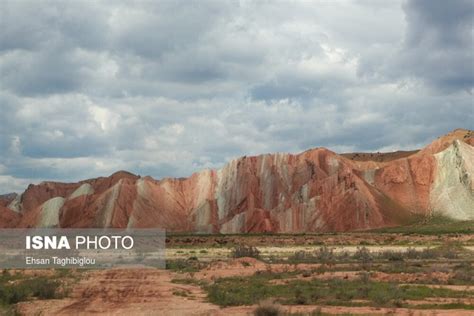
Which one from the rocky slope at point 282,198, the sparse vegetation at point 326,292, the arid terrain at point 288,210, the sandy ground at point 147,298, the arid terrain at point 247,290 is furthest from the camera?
the rocky slope at point 282,198

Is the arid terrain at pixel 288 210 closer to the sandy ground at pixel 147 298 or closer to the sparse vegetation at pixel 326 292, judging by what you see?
the sandy ground at pixel 147 298

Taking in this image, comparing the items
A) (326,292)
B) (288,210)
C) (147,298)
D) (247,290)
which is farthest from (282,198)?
(147,298)

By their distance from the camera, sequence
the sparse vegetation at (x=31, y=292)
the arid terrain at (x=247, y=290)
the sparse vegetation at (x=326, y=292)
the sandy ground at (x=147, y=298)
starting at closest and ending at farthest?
the sandy ground at (x=147, y=298) → the arid terrain at (x=247, y=290) → the sparse vegetation at (x=326, y=292) → the sparse vegetation at (x=31, y=292)

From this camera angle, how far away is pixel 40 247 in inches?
2852

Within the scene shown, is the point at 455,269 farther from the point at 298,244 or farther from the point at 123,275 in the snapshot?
the point at 298,244

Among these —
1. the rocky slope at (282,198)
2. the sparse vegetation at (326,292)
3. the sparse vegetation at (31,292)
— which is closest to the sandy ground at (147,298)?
the sparse vegetation at (31,292)

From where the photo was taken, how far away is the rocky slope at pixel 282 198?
11662cm

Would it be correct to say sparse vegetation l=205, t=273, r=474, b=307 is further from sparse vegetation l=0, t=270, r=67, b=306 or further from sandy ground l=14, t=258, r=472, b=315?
sparse vegetation l=0, t=270, r=67, b=306

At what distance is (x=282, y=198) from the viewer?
124812mm

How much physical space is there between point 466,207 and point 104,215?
69.3m

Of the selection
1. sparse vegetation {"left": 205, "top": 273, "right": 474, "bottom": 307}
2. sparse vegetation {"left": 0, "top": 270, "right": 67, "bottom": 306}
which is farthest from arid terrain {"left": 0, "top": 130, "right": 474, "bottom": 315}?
sparse vegetation {"left": 0, "top": 270, "right": 67, "bottom": 306}

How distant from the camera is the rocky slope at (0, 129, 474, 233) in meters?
117

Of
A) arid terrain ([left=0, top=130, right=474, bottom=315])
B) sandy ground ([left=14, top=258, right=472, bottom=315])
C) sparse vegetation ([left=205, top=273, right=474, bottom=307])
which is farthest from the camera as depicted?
arid terrain ([left=0, top=130, right=474, bottom=315])

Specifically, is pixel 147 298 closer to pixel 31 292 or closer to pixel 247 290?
pixel 247 290
